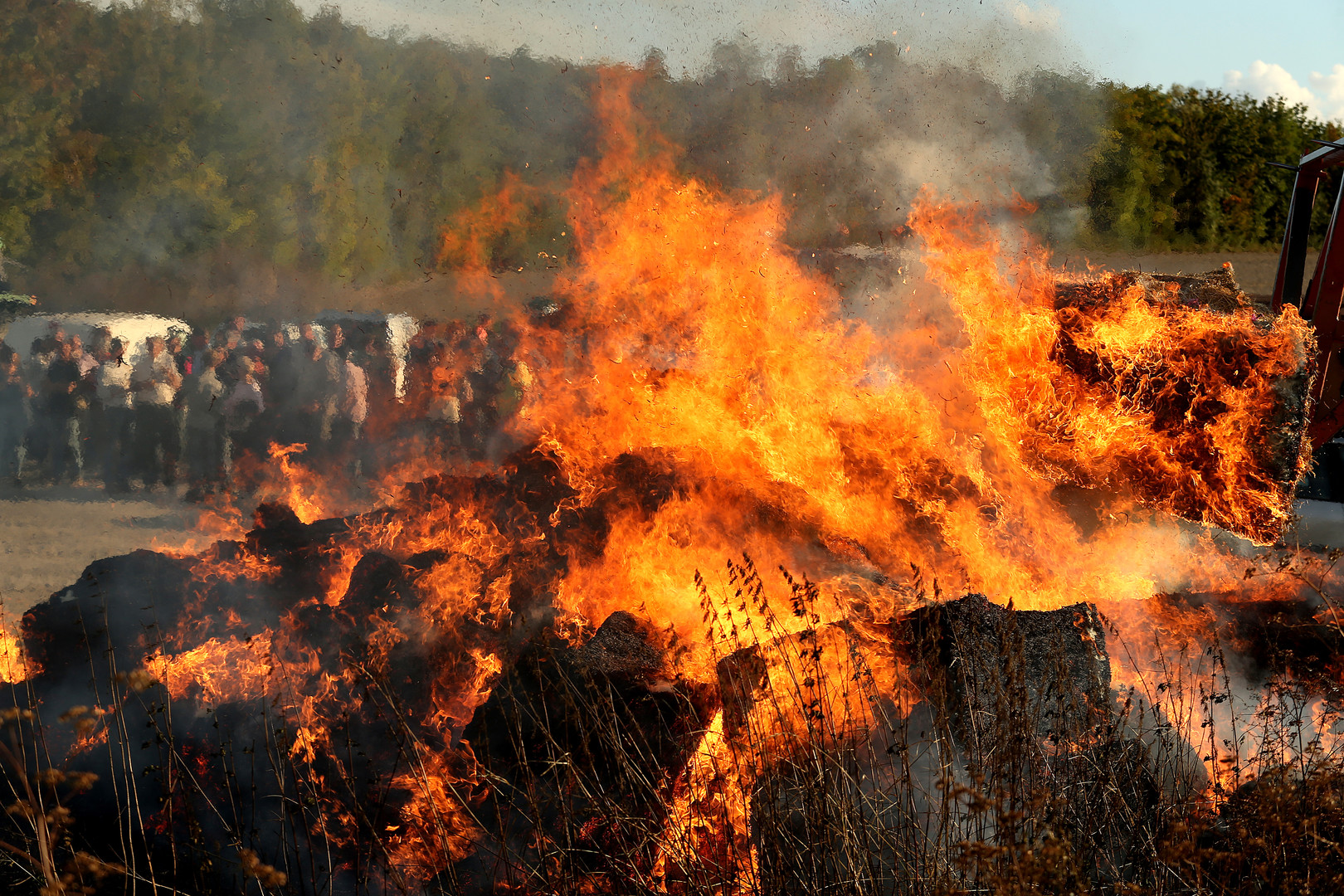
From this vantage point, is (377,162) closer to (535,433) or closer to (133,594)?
(535,433)

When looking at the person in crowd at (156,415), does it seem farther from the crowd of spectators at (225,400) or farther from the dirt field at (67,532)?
the dirt field at (67,532)

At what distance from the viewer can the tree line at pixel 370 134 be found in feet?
40.6

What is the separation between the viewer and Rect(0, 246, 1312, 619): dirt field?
781 cm

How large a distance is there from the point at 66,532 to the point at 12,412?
2.69 metres

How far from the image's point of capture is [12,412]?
35.1 feet

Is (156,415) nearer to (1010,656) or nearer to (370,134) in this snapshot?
(370,134)

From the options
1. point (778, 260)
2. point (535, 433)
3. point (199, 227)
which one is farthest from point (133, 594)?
point (199, 227)

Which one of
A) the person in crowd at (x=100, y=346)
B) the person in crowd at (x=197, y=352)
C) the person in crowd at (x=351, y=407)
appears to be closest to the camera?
the person in crowd at (x=351, y=407)

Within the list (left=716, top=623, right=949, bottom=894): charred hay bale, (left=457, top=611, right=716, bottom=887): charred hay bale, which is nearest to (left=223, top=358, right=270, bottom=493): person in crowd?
(left=457, top=611, right=716, bottom=887): charred hay bale

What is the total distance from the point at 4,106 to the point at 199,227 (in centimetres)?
271

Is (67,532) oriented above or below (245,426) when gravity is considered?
below

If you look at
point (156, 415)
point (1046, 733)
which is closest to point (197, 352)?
point (156, 415)

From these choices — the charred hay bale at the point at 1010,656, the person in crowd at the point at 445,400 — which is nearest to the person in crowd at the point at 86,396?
the person in crowd at the point at 445,400

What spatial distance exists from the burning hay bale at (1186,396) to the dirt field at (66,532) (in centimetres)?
410
